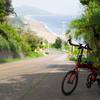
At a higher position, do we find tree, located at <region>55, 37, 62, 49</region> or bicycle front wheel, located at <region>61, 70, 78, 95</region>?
tree, located at <region>55, 37, 62, 49</region>

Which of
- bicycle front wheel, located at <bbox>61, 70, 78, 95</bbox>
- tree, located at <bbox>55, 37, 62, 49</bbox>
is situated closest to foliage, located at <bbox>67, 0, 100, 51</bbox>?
bicycle front wheel, located at <bbox>61, 70, 78, 95</bbox>

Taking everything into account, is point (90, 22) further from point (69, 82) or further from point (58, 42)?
point (58, 42)

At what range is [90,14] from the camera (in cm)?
1277

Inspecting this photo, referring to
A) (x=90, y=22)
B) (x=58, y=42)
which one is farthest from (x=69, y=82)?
(x=58, y=42)

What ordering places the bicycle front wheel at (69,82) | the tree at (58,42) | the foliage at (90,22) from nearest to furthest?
the bicycle front wheel at (69,82), the foliage at (90,22), the tree at (58,42)

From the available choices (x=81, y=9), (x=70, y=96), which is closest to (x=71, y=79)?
(x=70, y=96)

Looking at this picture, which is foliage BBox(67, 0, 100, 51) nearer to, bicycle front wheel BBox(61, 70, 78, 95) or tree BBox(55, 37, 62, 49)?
bicycle front wheel BBox(61, 70, 78, 95)

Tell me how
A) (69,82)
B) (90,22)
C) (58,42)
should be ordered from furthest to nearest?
(58,42) → (90,22) → (69,82)

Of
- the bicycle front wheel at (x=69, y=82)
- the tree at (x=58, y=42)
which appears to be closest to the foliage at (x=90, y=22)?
the bicycle front wheel at (x=69, y=82)

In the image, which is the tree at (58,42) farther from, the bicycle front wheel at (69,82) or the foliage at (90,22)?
the bicycle front wheel at (69,82)

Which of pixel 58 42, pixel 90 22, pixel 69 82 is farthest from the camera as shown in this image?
pixel 58 42

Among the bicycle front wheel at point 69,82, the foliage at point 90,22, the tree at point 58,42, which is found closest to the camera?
the bicycle front wheel at point 69,82

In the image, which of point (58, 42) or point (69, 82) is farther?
point (58, 42)

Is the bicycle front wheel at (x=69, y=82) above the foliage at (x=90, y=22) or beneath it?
beneath
